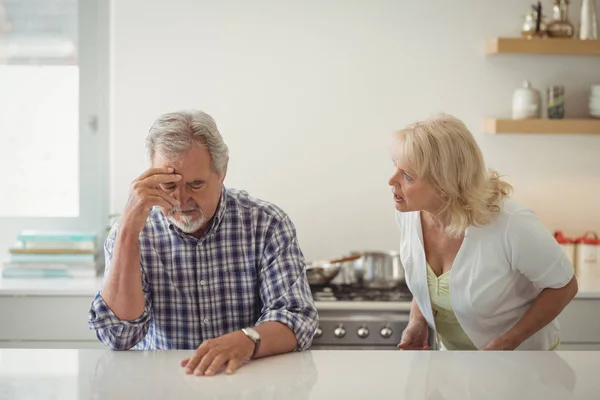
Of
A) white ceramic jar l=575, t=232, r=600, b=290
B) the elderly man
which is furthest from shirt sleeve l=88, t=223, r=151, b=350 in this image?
white ceramic jar l=575, t=232, r=600, b=290

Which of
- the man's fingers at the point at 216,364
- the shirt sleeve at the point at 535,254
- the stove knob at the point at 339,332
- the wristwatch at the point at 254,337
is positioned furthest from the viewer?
the stove knob at the point at 339,332

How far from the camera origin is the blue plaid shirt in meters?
2.34

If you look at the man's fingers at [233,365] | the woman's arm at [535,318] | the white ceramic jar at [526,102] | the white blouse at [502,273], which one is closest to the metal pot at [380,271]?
the white ceramic jar at [526,102]

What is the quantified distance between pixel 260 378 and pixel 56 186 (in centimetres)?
241

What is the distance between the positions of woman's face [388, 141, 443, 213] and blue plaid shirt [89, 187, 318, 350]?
0.33 m

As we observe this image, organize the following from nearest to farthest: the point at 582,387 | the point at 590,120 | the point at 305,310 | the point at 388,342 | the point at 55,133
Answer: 1. the point at 582,387
2. the point at 305,310
3. the point at 388,342
4. the point at 590,120
5. the point at 55,133

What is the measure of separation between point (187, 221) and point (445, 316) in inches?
34.4

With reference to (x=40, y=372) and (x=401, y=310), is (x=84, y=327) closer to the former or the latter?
(x=401, y=310)

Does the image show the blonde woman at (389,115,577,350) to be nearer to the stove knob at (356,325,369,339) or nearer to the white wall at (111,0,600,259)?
the stove knob at (356,325,369,339)

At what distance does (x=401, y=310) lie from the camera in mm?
3381

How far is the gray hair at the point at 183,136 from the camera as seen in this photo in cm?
221

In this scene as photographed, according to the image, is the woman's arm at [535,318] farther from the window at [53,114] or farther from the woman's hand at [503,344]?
the window at [53,114]

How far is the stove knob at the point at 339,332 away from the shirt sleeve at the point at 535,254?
106 cm

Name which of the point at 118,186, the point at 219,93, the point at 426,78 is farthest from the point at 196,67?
the point at 426,78
